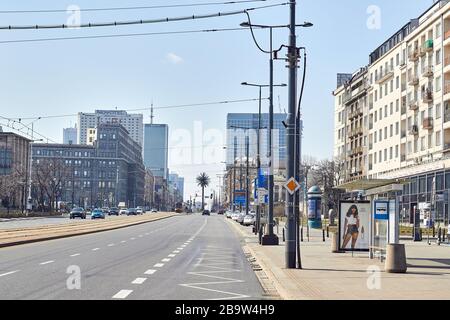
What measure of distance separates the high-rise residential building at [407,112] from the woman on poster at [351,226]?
28.8 m

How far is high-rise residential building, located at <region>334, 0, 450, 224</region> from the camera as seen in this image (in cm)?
6594

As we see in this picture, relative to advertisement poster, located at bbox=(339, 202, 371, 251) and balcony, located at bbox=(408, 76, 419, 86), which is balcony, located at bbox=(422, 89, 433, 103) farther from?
advertisement poster, located at bbox=(339, 202, 371, 251)

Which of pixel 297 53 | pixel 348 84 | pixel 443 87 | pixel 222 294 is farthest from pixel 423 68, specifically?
pixel 222 294

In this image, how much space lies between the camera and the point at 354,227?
2611 cm

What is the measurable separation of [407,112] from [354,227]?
5601 centimetres

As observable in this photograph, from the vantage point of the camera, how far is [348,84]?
10831 centimetres

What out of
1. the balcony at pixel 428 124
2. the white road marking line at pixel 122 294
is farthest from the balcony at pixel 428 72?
the white road marking line at pixel 122 294

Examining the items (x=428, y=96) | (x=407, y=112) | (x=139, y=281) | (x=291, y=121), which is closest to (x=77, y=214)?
(x=407, y=112)

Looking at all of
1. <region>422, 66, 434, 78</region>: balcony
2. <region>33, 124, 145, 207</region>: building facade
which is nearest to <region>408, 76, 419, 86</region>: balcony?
<region>422, 66, 434, 78</region>: balcony

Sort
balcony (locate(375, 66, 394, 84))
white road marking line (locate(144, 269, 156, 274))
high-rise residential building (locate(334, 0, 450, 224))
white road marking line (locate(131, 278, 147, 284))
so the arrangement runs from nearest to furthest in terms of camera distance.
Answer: white road marking line (locate(131, 278, 147, 284)) → white road marking line (locate(144, 269, 156, 274)) → high-rise residential building (locate(334, 0, 450, 224)) → balcony (locate(375, 66, 394, 84))

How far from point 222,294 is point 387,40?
265 ft

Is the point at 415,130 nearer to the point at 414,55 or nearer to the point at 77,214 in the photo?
the point at 414,55

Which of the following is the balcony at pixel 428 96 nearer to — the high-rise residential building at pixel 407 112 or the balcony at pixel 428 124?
the high-rise residential building at pixel 407 112

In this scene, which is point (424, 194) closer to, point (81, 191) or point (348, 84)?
point (348, 84)
